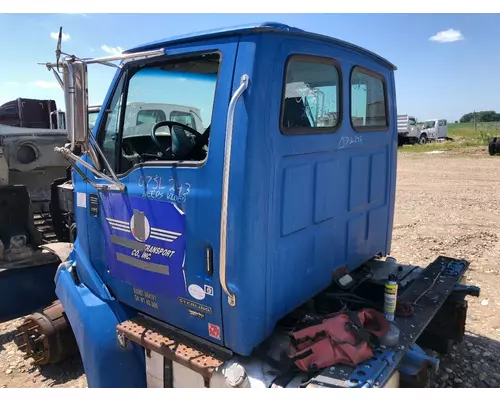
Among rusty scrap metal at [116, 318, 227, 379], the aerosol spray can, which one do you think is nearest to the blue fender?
rusty scrap metal at [116, 318, 227, 379]

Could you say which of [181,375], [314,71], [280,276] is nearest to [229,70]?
[314,71]

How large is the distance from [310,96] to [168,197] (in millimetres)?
1031

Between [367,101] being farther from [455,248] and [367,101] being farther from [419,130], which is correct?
[419,130]

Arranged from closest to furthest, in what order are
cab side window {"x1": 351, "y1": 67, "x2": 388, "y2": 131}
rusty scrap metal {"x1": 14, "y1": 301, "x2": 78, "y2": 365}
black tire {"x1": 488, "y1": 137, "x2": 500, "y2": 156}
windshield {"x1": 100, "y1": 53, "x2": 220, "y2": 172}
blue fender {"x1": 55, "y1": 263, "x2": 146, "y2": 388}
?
windshield {"x1": 100, "y1": 53, "x2": 220, "y2": 172}, blue fender {"x1": 55, "y1": 263, "x2": 146, "y2": 388}, cab side window {"x1": 351, "y1": 67, "x2": 388, "y2": 131}, rusty scrap metal {"x1": 14, "y1": 301, "x2": 78, "y2": 365}, black tire {"x1": 488, "y1": 137, "x2": 500, "y2": 156}

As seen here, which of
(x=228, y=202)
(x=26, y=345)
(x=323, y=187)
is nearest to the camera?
(x=228, y=202)

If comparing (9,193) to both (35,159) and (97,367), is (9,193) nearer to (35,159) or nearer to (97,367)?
(35,159)

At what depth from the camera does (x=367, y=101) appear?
312 cm

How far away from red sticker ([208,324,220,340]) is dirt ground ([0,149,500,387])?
180 cm

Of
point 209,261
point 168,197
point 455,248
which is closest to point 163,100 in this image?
point 168,197

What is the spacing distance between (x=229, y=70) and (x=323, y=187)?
921mm

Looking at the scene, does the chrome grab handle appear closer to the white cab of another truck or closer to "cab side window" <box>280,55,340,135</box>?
"cab side window" <box>280,55,340,135</box>

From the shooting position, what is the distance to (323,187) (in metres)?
2.59

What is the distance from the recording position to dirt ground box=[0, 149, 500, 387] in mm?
3570

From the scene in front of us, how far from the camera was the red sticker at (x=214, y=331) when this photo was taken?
2.29 m
